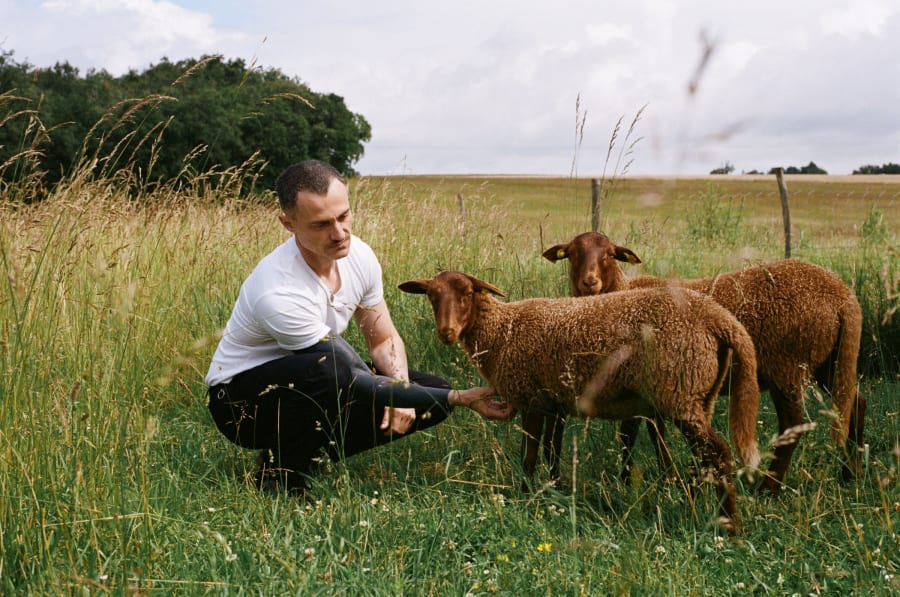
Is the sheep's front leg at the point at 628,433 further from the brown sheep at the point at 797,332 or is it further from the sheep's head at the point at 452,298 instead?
the sheep's head at the point at 452,298

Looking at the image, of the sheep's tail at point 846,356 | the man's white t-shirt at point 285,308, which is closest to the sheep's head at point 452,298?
the man's white t-shirt at point 285,308

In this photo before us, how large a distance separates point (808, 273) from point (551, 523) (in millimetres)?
1992

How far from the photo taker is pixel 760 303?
4.23m

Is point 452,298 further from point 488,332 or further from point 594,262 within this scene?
point 594,262

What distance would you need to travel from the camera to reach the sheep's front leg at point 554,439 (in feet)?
13.2

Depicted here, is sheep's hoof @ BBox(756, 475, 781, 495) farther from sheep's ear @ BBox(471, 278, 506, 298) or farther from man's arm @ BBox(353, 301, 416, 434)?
man's arm @ BBox(353, 301, 416, 434)

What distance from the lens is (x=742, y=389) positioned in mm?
3541

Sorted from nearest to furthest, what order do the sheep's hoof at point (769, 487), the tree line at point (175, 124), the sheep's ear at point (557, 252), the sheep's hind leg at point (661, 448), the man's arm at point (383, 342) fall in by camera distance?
1. the sheep's hoof at point (769, 487)
2. the sheep's hind leg at point (661, 448)
3. the man's arm at point (383, 342)
4. the sheep's ear at point (557, 252)
5. the tree line at point (175, 124)

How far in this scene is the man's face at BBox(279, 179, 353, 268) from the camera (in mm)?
3828

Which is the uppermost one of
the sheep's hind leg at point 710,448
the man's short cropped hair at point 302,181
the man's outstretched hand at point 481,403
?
the man's short cropped hair at point 302,181

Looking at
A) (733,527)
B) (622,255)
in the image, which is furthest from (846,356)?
(622,255)

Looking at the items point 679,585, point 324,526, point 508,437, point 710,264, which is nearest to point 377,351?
point 508,437

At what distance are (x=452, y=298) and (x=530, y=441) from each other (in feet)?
2.71

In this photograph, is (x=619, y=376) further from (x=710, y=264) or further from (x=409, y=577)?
(x=710, y=264)
